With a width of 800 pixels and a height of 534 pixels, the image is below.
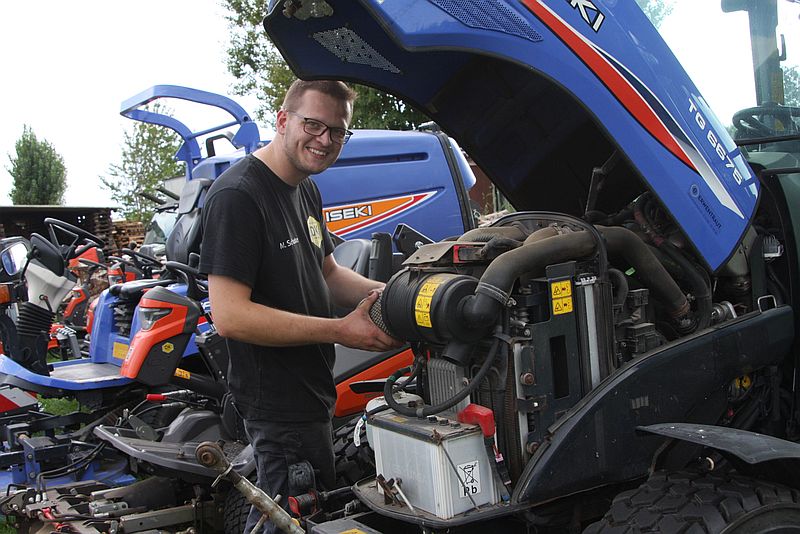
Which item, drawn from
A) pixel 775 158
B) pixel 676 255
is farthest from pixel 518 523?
pixel 775 158

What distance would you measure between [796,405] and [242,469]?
225 cm

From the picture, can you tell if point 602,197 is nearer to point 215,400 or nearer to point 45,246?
point 215,400

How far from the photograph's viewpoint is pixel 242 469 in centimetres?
351

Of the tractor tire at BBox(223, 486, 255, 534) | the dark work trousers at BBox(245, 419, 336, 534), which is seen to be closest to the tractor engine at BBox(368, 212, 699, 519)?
the dark work trousers at BBox(245, 419, 336, 534)

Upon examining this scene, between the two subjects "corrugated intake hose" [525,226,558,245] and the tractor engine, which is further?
"corrugated intake hose" [525,226,558,245]

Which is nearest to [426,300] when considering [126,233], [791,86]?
[791,86]

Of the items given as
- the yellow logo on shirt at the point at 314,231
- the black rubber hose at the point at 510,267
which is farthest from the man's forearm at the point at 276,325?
the black rubber hose at the point at 510,267

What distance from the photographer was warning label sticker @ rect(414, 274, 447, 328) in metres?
2.32

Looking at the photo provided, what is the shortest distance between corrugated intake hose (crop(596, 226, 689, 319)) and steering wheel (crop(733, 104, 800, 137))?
777 mm

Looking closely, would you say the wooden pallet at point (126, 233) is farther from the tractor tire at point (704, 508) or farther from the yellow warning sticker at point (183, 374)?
the tractor tire at point (704, 508)

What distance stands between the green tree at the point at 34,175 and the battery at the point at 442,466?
3002cm

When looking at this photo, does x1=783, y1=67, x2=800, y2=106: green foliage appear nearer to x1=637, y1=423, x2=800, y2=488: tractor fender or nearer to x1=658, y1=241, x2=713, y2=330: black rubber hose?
x1=658, y1=241, x2=713, y2=330: black rubber hose

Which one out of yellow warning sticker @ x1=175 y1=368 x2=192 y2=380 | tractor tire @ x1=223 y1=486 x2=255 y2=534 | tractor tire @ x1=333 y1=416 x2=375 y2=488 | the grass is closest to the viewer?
tractor tire @ x1=333 y1=416 x2=375 y2=488

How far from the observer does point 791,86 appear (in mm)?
2924
